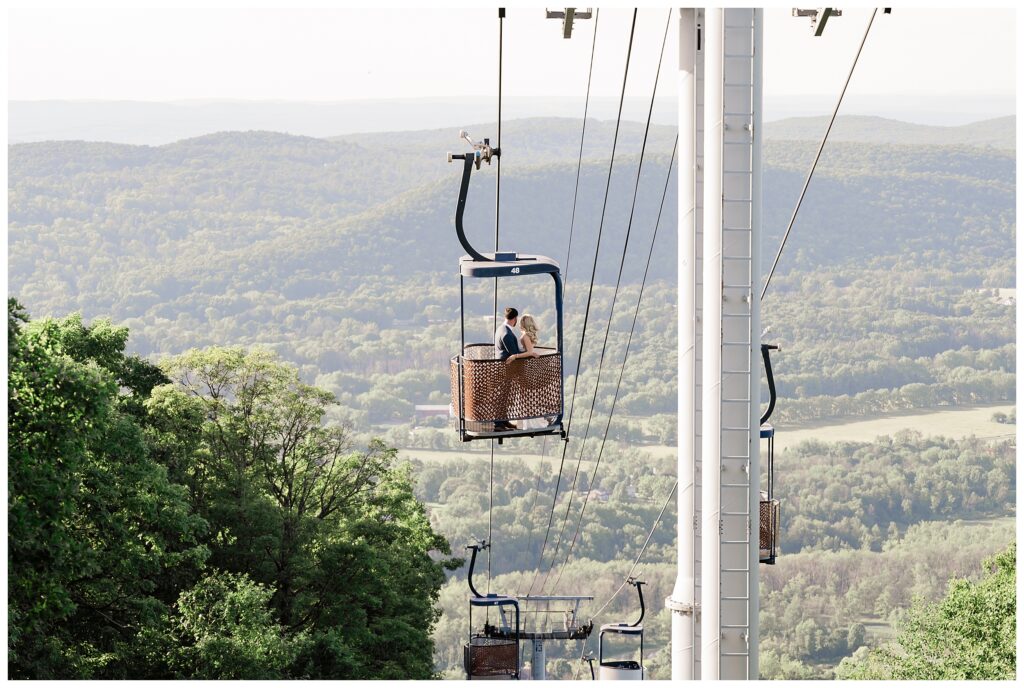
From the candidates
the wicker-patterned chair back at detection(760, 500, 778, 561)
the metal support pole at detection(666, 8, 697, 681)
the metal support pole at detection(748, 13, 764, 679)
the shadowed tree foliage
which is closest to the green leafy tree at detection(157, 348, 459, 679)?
the shadowed tree foliage

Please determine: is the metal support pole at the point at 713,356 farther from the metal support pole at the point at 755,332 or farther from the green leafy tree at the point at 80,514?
the green leafy tree at the point at 80,514

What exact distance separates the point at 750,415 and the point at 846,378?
128 metres

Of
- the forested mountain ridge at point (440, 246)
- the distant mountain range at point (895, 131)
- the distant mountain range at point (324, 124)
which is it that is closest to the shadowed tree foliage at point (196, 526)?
the forested mountain ridge at point (440, 246)

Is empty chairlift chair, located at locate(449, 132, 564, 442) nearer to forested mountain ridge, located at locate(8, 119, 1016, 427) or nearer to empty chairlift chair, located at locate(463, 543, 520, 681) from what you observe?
empty chairlift chair, located at locate(463, 543, 520, 681)

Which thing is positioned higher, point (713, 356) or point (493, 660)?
point (713, 356)

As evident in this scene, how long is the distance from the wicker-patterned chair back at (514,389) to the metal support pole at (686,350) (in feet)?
4.29

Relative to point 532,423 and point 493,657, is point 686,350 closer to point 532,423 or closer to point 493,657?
point 532,423

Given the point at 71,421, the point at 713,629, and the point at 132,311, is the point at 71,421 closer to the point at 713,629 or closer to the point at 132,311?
the point at 713,629

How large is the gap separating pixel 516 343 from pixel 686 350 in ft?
7.19

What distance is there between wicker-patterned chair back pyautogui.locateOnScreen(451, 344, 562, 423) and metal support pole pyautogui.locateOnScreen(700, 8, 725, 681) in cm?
340

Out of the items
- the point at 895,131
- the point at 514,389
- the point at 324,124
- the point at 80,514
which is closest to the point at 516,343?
the point at 514,389

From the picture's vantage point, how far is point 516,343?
1134cm

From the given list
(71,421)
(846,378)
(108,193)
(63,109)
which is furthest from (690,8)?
(63,109)

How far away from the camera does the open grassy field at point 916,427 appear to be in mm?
125000
